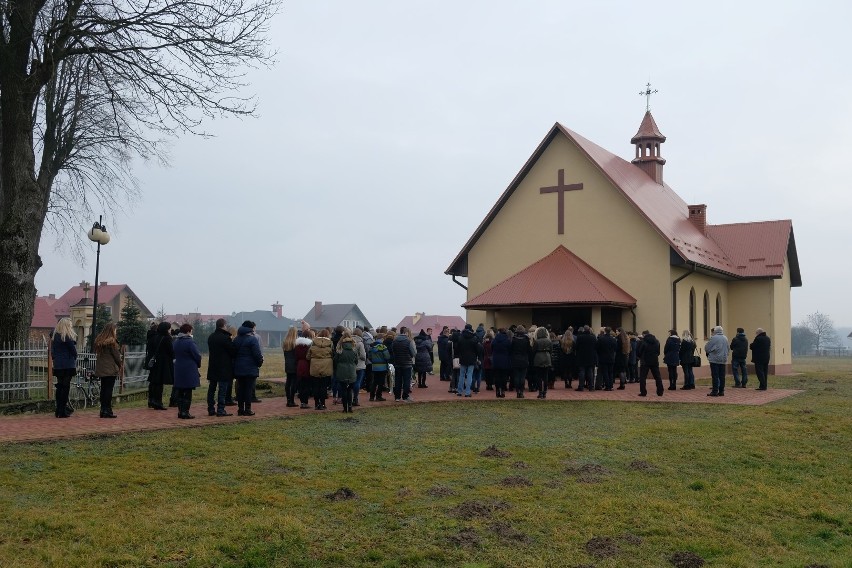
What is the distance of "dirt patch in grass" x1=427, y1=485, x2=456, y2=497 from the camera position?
26.1 ft

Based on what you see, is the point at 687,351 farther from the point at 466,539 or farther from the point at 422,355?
the point at 466,539

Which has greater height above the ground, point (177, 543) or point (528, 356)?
point (528, 356)

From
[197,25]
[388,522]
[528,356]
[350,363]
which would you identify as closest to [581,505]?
[388,522]

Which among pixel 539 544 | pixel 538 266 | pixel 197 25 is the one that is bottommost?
pixel 539 544

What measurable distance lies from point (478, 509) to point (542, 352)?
10.6 metres

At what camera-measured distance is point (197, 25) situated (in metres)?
14.9

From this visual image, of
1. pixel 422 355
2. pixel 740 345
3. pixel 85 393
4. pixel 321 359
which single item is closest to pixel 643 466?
pixel 321 359

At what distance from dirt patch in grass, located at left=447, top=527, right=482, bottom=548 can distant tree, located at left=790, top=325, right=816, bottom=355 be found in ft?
402

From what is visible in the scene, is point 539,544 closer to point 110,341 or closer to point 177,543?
point 177,543

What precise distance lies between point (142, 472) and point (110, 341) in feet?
15.0

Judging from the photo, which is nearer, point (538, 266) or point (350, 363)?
point (350, 363)

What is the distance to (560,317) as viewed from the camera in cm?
2484

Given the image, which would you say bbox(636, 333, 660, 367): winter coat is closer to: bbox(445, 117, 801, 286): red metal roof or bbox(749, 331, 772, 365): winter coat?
bbox(749, 331, 772, 365): winter coat

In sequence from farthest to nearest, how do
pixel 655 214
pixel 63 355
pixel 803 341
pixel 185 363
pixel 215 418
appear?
pixel 803 341 < pixel 655 214 < pixel 215 418 < pixel 185 363 < pixel 63 355
